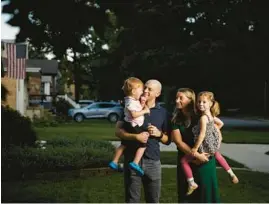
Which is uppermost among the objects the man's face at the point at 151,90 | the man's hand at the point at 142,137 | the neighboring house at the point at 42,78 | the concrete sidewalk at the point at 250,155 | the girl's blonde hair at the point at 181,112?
the neighboring house at the point at 42,78

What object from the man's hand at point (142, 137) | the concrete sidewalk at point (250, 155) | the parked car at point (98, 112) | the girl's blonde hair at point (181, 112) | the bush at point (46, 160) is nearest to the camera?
the man's hand at point (142, 137)

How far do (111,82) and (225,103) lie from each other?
12208 millimetres

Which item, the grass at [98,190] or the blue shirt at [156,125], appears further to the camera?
the grass at [98,190]

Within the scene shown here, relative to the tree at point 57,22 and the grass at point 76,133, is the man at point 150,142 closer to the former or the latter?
the tree at point 57,22

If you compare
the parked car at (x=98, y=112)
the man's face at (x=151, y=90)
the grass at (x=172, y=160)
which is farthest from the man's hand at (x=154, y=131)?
the parked car at (x=98, y=112)

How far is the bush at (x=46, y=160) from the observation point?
1019cm

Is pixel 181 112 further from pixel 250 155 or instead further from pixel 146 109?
pixel 250 155

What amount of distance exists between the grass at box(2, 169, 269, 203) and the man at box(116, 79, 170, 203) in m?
2.91

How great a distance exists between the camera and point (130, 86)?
525cm

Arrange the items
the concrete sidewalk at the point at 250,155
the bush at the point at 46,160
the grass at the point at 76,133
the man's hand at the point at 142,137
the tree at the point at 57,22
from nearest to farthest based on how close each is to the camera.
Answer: the tree at the point at 57,22, the man's hand at the point at 142,137, the bush at the point at 46,160, the concrete sidewalk at the point at 250,155, the grass at the point at 76,133

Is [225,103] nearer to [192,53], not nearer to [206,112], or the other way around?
[192,53]

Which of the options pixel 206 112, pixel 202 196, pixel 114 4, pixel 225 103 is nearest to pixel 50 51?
pixel 114 4

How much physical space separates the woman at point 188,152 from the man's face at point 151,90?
0.78 feet

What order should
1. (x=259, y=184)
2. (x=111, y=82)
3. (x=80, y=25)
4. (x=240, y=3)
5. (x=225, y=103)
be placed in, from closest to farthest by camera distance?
1. (x=80, y=25)
2. (x=240, y=3)
3. (x=259, y=184)
4. (x=225, y=103)
5. (x=111, y=82)
